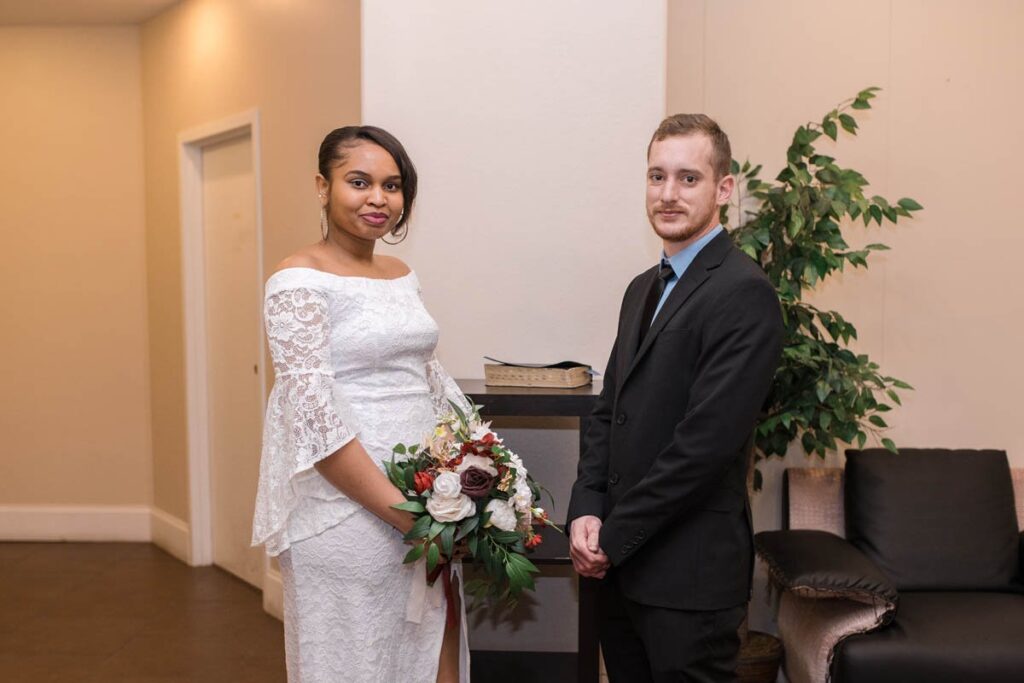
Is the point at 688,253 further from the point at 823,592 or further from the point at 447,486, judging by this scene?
the point at 823,592

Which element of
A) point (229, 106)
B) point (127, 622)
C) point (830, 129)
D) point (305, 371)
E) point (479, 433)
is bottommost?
point (127, 622)

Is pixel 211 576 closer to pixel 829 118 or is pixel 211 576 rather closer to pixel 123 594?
pixel 123 594

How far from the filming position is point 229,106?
16.5 feet

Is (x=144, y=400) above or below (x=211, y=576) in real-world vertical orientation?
above

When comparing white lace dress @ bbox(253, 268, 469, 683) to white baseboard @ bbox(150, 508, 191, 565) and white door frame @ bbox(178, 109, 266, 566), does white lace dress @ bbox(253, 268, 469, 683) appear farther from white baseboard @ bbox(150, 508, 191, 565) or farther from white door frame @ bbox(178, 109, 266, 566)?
white baseboard @ bbox(150, 508, 191, 565)

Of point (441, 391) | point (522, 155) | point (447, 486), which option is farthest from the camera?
point (522, 155)

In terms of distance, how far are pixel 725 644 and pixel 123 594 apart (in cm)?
375

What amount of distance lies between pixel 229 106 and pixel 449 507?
3598mm

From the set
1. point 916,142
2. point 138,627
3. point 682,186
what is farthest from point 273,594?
point 916,142

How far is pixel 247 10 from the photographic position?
4.87m

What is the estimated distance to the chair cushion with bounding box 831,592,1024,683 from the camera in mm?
2963

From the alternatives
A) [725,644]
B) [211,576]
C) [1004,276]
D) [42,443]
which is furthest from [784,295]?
[42,443]

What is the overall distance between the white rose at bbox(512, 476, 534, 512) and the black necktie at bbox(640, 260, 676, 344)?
43 cm

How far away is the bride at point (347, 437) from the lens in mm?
2053
